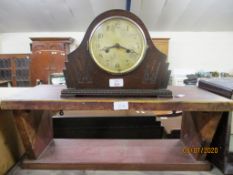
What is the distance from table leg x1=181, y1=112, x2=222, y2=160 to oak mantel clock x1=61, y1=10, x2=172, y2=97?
0.18 m

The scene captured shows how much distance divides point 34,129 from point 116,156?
36cm

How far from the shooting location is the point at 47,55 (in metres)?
4.58

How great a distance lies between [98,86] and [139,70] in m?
0.16

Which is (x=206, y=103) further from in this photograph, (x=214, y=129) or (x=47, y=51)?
(x=47, y=51)

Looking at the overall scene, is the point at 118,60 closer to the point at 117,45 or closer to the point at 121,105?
the point at 117,45

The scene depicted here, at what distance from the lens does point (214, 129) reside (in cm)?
82

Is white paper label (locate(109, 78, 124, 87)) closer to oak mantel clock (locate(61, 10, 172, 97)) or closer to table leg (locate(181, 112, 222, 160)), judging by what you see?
oak mantel clock (locate(61, 10, 172, 97))

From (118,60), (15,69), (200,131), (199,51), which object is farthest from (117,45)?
(199,51)

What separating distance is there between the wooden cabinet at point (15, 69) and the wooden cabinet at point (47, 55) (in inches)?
11.8

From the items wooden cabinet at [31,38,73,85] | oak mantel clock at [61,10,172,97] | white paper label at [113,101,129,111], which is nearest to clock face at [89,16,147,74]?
oak mantel clock at [61,10,172,97]

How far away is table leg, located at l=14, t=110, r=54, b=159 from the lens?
31.8 inches

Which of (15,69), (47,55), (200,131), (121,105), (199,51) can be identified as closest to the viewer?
(121,105)

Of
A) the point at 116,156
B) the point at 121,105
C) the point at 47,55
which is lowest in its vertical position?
the point at 116,156

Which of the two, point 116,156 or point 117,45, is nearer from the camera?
point 117,45
